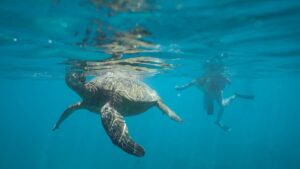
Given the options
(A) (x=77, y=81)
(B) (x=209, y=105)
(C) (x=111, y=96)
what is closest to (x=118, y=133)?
(C) (x=111, y=96)

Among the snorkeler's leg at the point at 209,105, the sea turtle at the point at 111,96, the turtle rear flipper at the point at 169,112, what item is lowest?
the snorkeler's leg at the point at 209,105

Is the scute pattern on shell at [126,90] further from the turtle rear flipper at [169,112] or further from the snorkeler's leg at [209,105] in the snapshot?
the snorkeler's leg at [209,105]

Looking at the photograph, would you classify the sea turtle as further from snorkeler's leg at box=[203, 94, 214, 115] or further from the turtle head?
snorkeler's leg at box=[203, 94, 214, 115]

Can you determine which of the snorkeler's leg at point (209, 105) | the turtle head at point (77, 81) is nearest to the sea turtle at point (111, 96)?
the turtle head at point (77, 81)

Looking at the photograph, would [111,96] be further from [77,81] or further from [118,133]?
[118,133]

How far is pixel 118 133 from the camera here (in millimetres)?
7137

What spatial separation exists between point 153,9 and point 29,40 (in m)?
8.34

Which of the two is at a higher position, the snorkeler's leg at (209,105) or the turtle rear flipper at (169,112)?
the turtle rear flipper at (169,112)

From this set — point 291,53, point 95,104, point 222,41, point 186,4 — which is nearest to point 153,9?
point 186,4

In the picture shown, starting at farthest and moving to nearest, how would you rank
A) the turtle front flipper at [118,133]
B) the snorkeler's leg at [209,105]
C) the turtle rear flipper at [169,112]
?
the snorkeler's leg at [209,105]
the turtle rear flipper at [169,112]
the turtle front flipper at [118,133]

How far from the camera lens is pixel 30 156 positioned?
53.9 metres

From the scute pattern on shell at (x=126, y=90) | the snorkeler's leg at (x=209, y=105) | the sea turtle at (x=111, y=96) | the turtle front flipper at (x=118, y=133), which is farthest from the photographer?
the snorkeler's leg at (x=209, y=105)

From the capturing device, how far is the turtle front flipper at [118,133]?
21.2ft

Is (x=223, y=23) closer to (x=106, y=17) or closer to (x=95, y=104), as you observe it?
(x=106, y=17)
